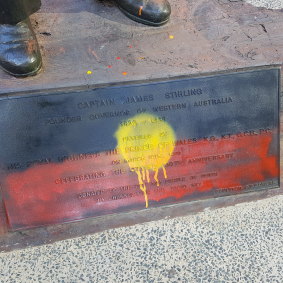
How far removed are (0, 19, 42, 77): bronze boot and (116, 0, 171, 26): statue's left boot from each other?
570 millimetres

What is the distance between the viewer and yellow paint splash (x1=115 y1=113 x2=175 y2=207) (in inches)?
77.7

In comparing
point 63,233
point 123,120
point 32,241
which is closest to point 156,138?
point 123,120

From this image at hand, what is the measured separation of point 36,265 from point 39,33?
3.78 feet

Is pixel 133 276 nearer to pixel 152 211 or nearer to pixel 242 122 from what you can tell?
pixel 152 211

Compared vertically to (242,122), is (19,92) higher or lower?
higher

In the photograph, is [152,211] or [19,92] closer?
[19,92]

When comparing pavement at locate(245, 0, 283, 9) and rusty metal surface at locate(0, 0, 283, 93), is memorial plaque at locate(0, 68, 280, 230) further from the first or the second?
pavement at locate(245, 0, 283, 9)

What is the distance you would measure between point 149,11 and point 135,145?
29.0 inches

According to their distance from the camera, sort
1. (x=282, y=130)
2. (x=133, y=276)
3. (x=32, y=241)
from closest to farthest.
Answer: (x=133, y=276) < (x=32, y=241) < (x=282, y=130)

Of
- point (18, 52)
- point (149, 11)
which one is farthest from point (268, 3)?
point (18, 52)

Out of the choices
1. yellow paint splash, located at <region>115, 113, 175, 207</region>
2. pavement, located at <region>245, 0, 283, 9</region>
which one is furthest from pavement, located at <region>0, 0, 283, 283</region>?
pavement, located at <region>245, 0, 283, 9</region>

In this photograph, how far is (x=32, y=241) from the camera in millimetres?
2000

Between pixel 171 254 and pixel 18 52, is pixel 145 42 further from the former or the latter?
pixel 171 254

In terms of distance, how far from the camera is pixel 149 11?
7.32 feet
